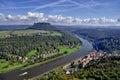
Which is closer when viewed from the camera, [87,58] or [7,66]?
[7,66]

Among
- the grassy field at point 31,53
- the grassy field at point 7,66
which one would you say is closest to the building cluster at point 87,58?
the grassy field at point 7,66

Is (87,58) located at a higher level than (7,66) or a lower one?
lower

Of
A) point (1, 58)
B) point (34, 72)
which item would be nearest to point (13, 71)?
point (34, 72)

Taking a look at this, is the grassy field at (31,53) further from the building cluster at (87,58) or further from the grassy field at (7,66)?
the building cluster at (87,58)

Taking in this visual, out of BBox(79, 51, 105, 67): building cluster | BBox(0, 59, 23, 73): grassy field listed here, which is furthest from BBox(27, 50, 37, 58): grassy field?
BBox(79, 51, 105, 67): building cluster

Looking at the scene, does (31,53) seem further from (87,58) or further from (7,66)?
(7,66)

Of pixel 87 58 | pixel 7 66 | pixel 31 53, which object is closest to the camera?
pixel 7 66

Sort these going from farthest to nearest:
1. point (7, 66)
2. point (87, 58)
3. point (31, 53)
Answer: point (31, 53)
point (87, 58)
point (7, 66)

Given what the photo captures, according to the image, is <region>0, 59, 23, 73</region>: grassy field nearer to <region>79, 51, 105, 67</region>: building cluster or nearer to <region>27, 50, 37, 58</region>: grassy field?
<region>27, 50, 37, 58</region>: grassy field

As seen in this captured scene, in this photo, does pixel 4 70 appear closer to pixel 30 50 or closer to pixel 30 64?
pixel 30 64

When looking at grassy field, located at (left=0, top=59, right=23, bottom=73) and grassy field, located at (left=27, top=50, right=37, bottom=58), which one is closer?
grassy field, located at (left=0, top=59, right=23, bottom=73)

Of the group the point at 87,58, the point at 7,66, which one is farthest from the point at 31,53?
the point at 7,66

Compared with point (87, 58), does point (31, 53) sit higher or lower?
higher
